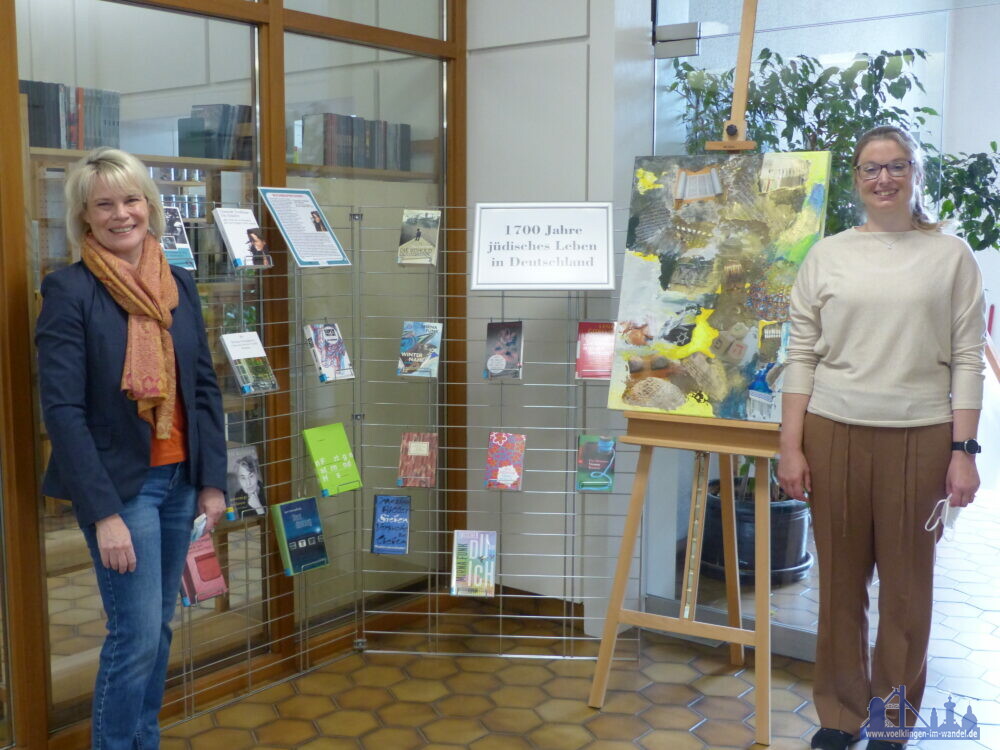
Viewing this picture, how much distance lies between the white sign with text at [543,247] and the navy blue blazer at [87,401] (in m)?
1.33

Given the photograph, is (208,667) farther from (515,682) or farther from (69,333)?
(69,333)

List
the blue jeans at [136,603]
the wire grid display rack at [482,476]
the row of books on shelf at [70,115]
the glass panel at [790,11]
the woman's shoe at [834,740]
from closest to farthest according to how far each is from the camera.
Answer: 1. the blue jeans at [136,603]
2. the row of books on shelf at [70,115]
3. the woman's shoe at [834,740]
4. the glass panel at [790,11]
5. the wire grid display rack at [482,476]

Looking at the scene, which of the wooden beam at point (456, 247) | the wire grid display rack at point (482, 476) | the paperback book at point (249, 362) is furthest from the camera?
the wooden beam at point (456, 247)

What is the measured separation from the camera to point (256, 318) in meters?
3.24

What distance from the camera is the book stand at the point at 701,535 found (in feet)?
9.45

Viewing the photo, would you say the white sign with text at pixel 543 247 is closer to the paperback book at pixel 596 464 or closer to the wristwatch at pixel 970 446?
the paperback book at pixel 596 464

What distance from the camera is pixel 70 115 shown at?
2.70m

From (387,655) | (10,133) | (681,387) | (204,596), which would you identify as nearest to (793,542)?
(681,387)

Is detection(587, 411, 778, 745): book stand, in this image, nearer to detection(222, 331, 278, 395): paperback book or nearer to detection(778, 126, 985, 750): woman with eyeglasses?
detection(778, 126, 985, 750): woman with eyeglasses

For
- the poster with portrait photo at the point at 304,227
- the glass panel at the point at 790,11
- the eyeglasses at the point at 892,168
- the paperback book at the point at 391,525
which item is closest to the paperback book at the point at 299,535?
the paperback book at the point at 391,525

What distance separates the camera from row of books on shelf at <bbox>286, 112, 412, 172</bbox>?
11.0 feet

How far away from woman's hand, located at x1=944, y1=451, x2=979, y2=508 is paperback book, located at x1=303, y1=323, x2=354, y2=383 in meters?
1.81

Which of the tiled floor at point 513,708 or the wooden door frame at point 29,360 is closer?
the wooden door frame at point 29,360

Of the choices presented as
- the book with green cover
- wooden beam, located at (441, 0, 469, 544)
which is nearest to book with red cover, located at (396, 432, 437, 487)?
the book with green cover
